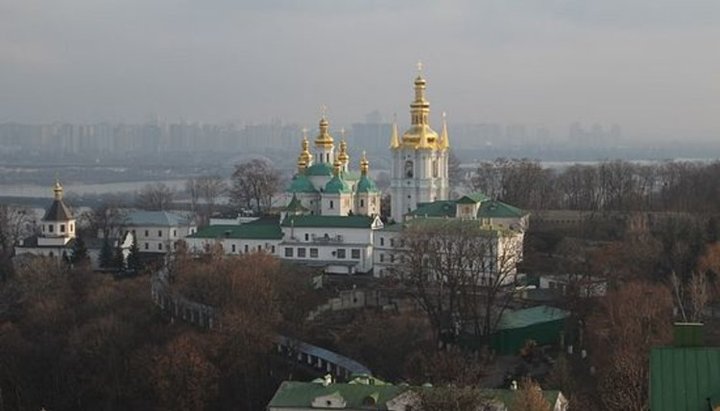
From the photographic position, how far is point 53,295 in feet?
88.4

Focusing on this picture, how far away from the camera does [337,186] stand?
112 feet

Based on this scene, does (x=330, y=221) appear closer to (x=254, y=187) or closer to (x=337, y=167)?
(x=337, y=167)

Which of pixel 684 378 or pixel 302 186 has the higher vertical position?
pixel 302 186

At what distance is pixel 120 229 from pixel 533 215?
14.5m

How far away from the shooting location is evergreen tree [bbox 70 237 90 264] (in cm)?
3231

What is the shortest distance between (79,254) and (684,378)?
25.4 m

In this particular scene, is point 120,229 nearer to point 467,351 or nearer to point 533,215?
point 533,215

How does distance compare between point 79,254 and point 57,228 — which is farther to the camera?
point 57,228

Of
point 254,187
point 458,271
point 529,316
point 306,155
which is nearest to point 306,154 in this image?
point 306,155

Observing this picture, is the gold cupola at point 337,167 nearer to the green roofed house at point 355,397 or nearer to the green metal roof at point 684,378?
the green roofed house at point 355,397

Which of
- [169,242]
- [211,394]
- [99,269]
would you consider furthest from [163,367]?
[169,242]

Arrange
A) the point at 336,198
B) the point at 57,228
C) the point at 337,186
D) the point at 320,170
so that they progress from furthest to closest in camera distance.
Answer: the point at 320,170, the point at 57,228, the point at 337,186, the point at 336,198

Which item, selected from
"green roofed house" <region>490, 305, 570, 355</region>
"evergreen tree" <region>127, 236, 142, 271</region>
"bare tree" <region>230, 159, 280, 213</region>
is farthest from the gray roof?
"green roofed house" <region>490, 305, 570, 355</region>

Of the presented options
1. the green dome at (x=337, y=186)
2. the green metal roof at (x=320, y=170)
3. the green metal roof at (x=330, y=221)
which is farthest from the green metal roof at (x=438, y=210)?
the green metal roof at (x=320, y=170)
